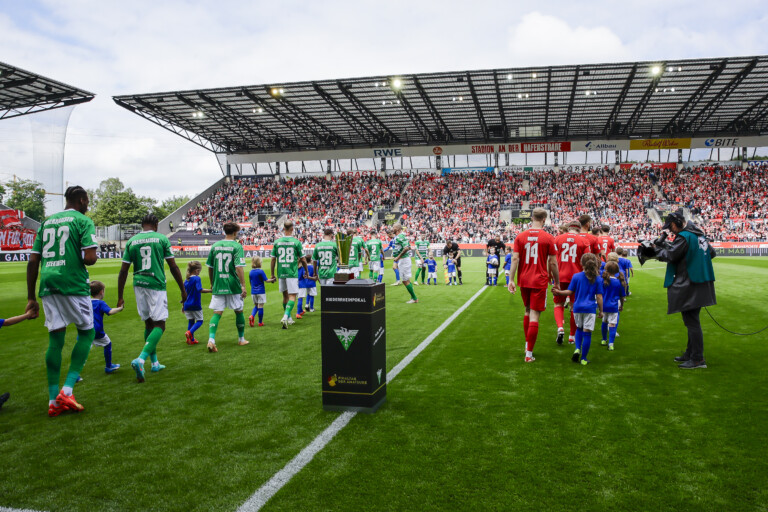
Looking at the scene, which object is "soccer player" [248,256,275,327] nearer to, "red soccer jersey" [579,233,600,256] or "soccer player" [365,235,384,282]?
"red soccer jersey" [579,233,600,256]

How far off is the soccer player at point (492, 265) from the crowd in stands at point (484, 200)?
814 inches

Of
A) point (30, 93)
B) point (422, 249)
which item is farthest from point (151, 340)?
point (30, 93)

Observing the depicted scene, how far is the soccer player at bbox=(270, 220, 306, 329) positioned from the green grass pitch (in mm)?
2098

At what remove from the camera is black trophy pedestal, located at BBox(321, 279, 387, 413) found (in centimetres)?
438

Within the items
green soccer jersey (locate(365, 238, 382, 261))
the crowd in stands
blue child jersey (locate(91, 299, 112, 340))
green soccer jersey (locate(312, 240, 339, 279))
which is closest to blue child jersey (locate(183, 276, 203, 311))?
blue child jersey (locate(91, 299, 112, 340))

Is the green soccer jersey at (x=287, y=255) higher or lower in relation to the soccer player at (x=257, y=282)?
higher

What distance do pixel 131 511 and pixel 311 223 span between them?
4383 cm

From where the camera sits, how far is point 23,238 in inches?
1355

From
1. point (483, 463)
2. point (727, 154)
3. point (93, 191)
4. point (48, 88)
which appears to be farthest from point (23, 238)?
point (93, 191)

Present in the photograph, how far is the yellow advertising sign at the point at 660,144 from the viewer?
44.7 m

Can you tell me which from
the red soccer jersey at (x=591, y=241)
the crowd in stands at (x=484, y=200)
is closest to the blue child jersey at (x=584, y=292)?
the red soccer jersey at (x=591, y=241)

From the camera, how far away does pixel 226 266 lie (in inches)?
286

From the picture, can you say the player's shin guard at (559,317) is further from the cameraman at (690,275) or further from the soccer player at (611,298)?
the cameraman at (690,275)

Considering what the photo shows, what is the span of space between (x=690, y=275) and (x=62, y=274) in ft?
23.1
